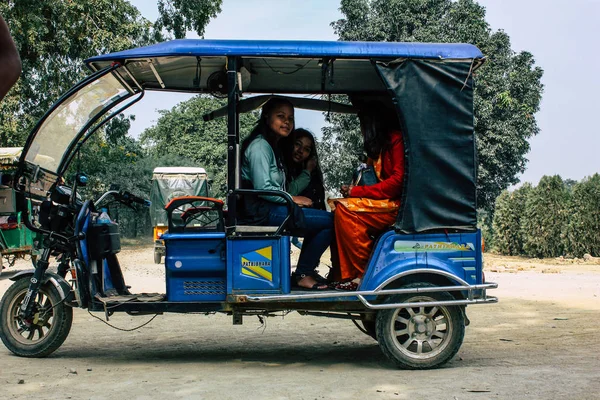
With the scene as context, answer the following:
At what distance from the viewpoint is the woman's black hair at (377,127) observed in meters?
6.79

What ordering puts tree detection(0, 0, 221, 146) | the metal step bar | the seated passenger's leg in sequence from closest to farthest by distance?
the metal step bar < the seated passenger's leg < tree detection(0, 0, 221, 146)

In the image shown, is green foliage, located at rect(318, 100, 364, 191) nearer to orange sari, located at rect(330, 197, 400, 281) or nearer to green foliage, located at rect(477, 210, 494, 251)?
orange sari, located at rect(330, 197, 400, 281)

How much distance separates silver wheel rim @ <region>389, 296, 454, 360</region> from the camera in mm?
6191

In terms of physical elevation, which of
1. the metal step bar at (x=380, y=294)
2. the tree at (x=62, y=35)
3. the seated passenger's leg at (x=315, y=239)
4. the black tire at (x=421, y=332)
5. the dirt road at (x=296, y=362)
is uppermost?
the tree at (x=62, y=35)

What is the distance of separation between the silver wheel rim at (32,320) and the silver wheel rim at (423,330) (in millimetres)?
2942

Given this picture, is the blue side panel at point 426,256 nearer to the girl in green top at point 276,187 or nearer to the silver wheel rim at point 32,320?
the girl in green top at point 276,187

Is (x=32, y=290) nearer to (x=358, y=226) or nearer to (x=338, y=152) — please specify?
(x=358, y=226)

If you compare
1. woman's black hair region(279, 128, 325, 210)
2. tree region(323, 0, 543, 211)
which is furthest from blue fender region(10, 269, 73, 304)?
tree region(323, 0, 543, 211)

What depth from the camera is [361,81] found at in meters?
7.30

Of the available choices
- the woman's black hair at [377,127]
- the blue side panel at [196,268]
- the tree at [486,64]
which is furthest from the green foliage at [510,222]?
the blue side panel at [196,268]

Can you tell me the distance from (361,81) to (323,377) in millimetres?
2935

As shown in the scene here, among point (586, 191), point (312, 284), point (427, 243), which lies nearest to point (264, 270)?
point (312, 284)

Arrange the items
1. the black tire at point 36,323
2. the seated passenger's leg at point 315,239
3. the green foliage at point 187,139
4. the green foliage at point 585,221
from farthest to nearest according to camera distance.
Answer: the green foliage at point 187,139, the green foliage at point 585,221, the seated passenger's leg at point 315,239, the black tire at point 36,323

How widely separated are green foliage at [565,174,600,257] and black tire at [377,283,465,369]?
18615mm
